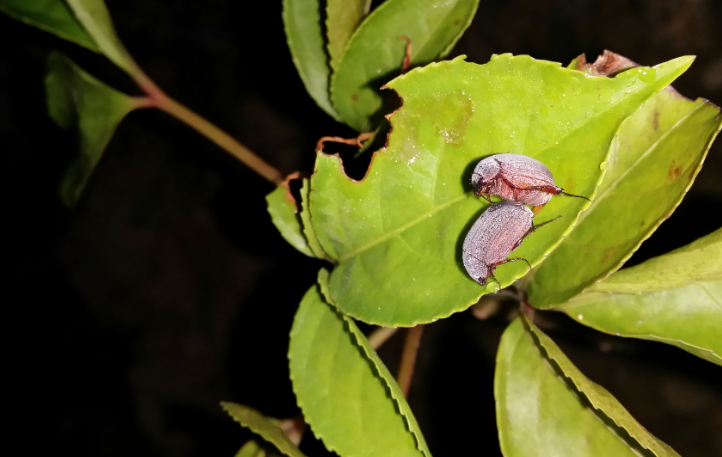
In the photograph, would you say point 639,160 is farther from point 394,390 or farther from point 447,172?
point 394,390

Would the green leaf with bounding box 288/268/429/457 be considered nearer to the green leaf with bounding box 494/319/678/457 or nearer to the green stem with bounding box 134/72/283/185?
the green leaf with bounding box 494/319/678/457

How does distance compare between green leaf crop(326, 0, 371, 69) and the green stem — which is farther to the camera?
the green stem

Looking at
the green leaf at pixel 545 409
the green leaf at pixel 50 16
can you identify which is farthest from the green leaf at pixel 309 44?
the green leaf at pixel 545 409

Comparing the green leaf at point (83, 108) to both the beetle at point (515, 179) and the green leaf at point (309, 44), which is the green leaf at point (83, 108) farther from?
the beetle at point (515, 179)

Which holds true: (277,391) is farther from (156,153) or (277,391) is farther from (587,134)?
(587,134)

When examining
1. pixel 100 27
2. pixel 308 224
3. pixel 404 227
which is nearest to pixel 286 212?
pixel 308 224

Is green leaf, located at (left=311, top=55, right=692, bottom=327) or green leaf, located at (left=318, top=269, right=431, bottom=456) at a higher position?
green leaf, located at (left=311, top=55, right=692, bottom=327)

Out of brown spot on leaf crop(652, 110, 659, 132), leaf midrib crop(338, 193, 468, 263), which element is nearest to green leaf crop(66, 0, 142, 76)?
leaf midrib crop(338, 193, 468, 263)
